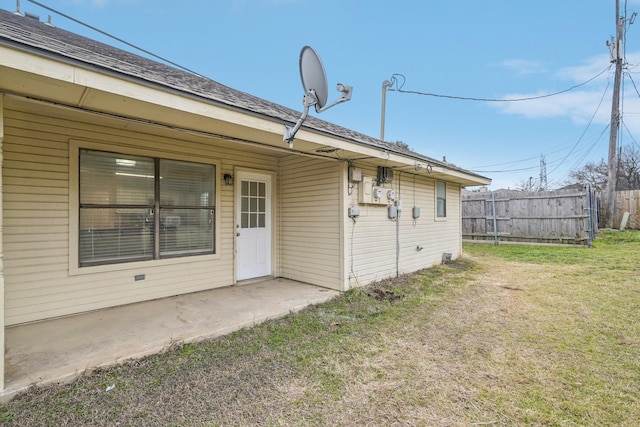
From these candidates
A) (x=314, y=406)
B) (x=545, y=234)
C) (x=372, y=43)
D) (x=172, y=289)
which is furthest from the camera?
(x=372, y=43)

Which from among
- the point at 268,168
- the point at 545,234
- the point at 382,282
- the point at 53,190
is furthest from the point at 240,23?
the point at 545,234

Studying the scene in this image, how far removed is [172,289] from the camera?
4.30 meters

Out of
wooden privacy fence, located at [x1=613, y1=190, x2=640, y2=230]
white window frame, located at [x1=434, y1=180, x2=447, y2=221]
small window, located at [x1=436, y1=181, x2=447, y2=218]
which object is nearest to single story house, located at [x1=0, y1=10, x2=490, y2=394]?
white window frame, located at [x1=434, y1=180, x2=447, y2=221]

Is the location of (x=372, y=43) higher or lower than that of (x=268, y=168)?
higher

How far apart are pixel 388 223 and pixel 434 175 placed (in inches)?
83.8

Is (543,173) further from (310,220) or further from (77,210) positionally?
(77,210)

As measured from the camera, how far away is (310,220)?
526 cm

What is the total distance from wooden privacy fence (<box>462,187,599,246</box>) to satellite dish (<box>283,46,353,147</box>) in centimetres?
1042

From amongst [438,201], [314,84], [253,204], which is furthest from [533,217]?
[314,84]

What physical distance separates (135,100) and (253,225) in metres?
3.16

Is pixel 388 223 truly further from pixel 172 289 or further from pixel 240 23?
pixel 240 23

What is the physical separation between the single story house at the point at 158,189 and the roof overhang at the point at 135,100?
0.04 ft

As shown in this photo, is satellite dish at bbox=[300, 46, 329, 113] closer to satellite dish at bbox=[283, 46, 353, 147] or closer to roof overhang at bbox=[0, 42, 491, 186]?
satellite dish at bbox=[283, 46, 353, 147]

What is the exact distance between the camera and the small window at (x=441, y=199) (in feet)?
25.0
